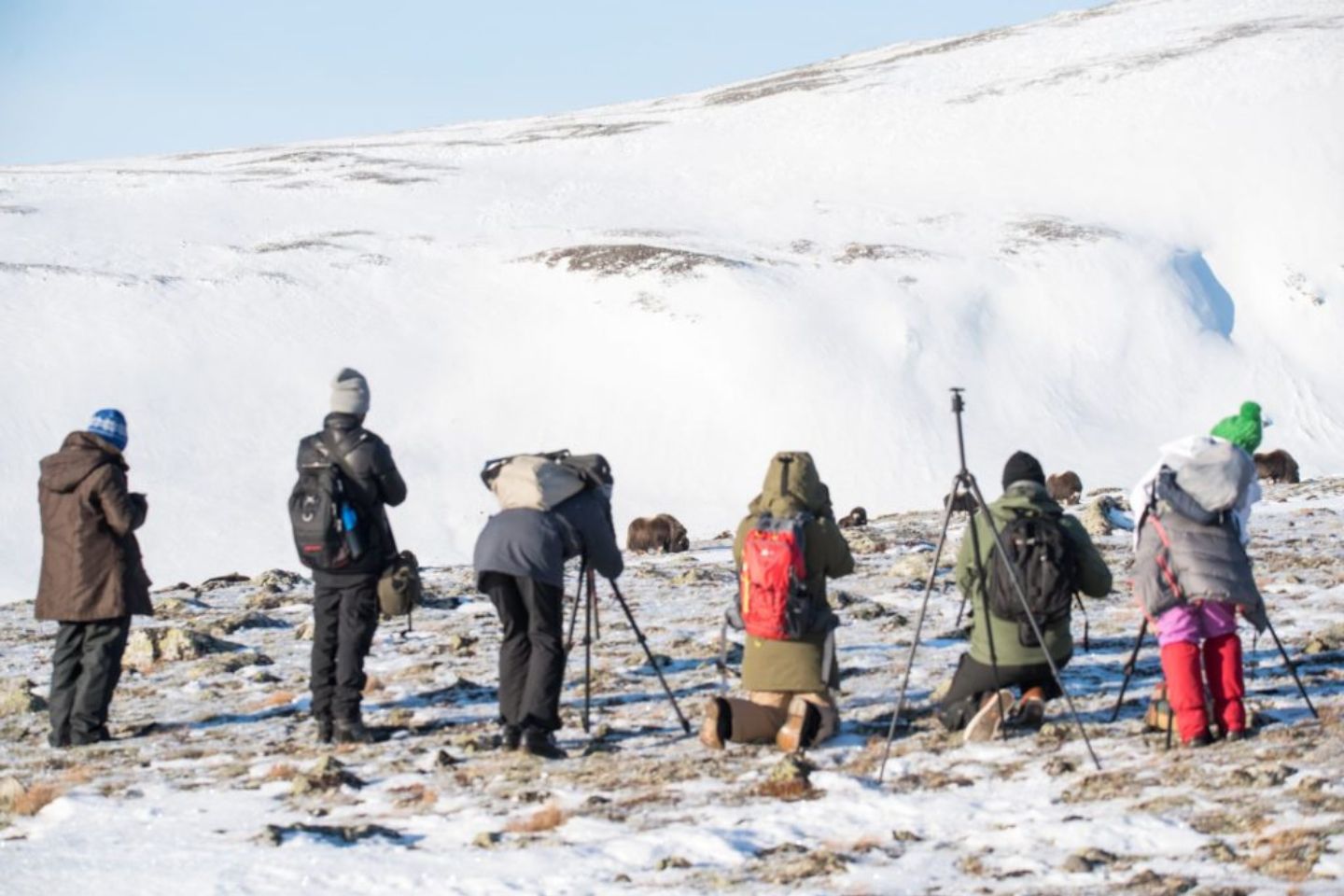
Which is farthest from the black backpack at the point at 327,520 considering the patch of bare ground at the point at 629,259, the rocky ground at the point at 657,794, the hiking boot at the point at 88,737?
the patch of bare ground at the point at 629,259

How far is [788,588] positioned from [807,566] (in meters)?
0.21

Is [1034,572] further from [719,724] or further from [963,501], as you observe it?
[719,724]

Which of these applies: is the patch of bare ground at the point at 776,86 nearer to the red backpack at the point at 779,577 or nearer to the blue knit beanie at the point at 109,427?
the blue knit beanie at the point at 109,427

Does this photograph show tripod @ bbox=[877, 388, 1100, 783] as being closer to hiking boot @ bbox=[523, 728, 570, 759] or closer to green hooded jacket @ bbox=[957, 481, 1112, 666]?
green hooded jacket @ bbox=[957, 481, 1112, 666]

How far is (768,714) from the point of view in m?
9.30

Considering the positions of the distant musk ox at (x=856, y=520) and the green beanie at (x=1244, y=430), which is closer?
the green beanie at (x=1244, y=430)

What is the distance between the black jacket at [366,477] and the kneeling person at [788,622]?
2.47 m

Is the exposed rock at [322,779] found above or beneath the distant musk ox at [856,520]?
beneath

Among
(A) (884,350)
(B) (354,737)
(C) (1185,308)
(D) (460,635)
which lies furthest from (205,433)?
(C) (1185,308)

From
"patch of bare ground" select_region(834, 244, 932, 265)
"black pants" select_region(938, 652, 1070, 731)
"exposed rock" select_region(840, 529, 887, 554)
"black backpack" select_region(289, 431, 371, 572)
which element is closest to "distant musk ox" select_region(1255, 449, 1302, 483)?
"exposed rock" select_region(840, 529, 887, 554)

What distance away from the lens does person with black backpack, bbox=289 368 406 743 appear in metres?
9.53

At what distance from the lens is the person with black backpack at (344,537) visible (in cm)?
953

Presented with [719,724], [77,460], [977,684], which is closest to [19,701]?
[77,460]

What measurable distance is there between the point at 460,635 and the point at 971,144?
64777mm
